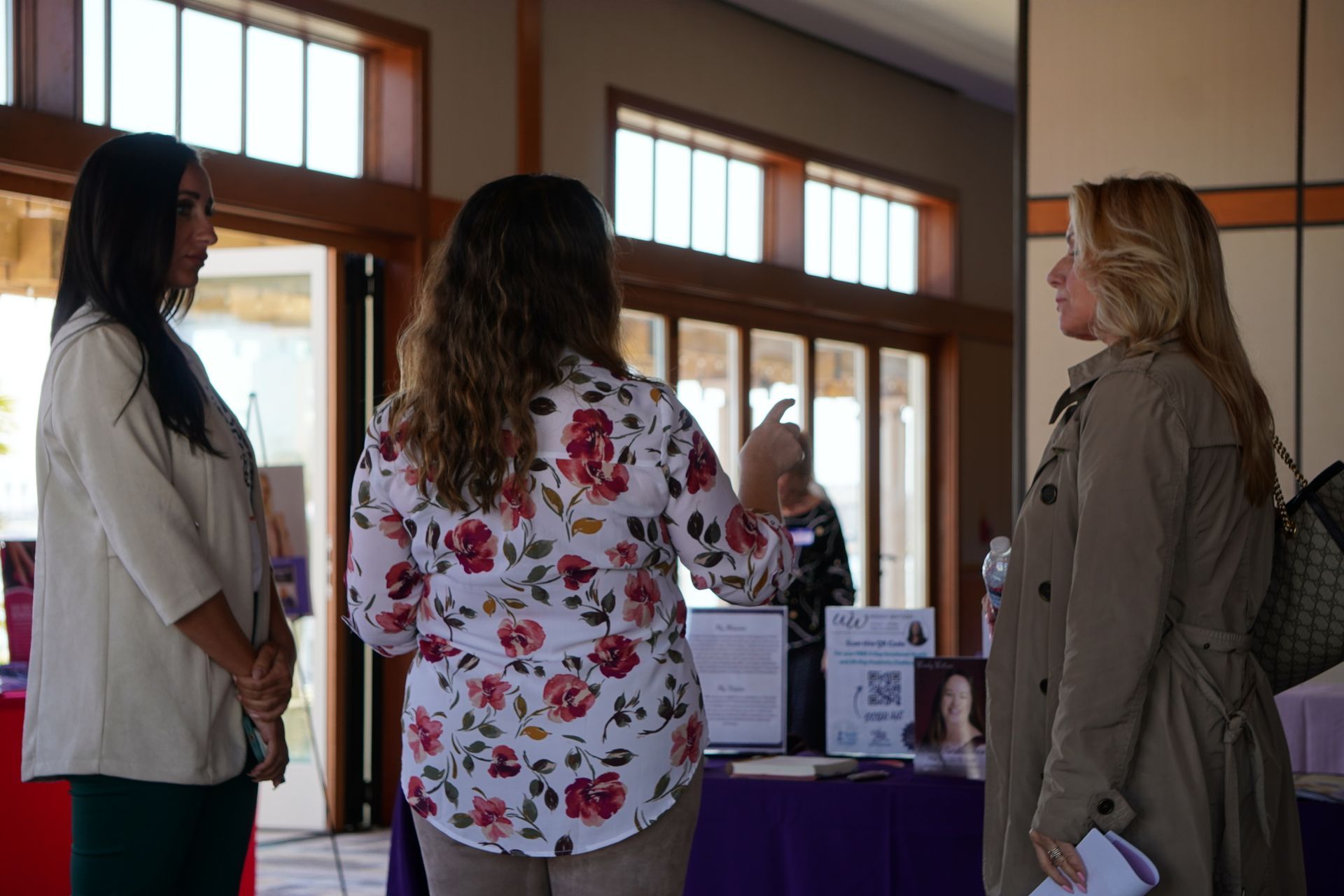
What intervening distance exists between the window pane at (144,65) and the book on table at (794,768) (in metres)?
3.08

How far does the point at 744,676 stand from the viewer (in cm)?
282

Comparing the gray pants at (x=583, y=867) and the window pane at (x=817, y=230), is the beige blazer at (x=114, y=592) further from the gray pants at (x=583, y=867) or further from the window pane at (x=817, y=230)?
the window pane at (x=817, y=230)

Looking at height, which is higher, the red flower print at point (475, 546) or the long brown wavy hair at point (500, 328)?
the long brown wavy hair at point (500, 328)

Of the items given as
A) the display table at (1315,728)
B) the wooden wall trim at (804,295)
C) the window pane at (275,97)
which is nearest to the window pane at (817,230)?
the wooden wall trim at (804,295)

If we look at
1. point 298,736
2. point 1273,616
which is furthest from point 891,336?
point 1273,616

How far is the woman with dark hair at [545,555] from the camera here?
1.54 meters

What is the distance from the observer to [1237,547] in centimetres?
167

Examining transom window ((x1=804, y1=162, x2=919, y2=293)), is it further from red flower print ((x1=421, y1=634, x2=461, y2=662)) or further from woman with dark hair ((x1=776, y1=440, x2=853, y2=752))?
red flower print ((x1=421, y1=634, x2=461, y2=662))

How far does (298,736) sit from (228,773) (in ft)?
13.9

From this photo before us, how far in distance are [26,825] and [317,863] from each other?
193 centimetres

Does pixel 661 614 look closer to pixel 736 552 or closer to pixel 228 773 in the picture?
pixel 736 552

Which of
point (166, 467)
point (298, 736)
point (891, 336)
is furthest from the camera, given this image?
point (891, 336)

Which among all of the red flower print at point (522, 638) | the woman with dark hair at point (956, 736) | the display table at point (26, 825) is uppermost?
the red flower print at point (522, 638)

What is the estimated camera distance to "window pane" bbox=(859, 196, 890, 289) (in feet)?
27.8
